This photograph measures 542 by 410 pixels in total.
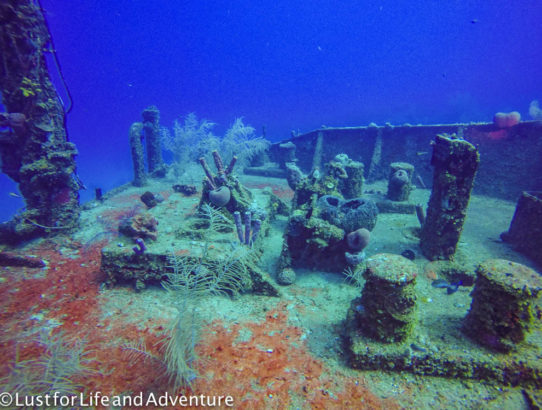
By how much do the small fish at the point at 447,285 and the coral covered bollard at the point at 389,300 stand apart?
6.94 feet

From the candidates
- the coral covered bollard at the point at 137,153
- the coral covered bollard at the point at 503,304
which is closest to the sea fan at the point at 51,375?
the coral covered bollard at the point at 503,304

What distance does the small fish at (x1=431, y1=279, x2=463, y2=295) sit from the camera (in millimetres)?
4352

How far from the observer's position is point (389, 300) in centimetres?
290

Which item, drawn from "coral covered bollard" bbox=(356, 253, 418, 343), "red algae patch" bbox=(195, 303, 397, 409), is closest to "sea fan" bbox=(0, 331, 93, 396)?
"red algae patch" bbox=(195, 303, 397, 409)

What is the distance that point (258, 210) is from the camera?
20.0 ft

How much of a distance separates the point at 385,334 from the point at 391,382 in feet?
1.65

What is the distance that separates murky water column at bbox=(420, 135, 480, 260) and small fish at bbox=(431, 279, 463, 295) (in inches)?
31.8

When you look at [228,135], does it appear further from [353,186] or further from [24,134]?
[24,134]

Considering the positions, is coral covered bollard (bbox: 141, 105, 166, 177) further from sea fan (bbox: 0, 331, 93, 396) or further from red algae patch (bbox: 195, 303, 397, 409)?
red algae patch (bbox: 195, 303, 397, 409)

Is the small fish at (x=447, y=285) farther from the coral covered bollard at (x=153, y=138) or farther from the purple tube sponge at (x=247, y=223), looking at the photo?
the coral covered bollard at (x=153, y=138)

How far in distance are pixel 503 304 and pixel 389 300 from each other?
1.32 meters

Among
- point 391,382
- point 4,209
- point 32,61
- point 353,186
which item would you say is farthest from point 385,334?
point 4,209

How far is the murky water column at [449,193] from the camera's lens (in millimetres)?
4750

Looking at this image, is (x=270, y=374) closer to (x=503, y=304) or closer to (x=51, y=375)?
(x=51, y=375)
